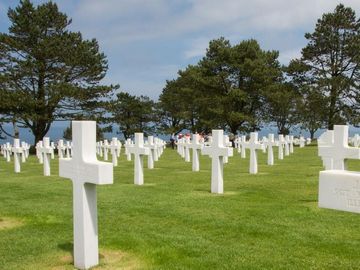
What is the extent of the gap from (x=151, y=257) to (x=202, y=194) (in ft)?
15.3

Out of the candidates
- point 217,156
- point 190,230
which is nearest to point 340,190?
point 190,230

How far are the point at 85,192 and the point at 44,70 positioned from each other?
31.2 metres

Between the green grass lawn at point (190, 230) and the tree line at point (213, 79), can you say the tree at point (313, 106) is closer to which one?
the tree line at point (213, 79)

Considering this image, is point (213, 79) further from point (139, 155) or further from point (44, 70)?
point (139, 155)

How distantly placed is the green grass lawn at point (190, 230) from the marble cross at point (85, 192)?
25 centimetres

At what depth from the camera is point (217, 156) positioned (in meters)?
10.6

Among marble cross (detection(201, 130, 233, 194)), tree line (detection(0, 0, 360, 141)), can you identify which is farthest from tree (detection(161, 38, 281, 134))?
marble cross (detection(201, 130, 233, 194))

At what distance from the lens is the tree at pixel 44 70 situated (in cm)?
3350

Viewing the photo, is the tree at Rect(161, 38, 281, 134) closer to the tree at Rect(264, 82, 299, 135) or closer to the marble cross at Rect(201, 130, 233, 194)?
the tree at Rect(264, 82, 299, 135)

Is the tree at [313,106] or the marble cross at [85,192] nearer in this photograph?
the marble cross at [85,192]

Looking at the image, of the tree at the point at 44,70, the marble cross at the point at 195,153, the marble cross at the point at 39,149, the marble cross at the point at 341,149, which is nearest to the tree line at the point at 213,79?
the tree at the point at 44,70

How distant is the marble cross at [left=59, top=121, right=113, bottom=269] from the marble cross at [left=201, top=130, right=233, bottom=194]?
5311 mm

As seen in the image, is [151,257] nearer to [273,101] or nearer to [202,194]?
[202,194]

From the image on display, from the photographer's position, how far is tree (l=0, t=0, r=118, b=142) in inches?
1319
